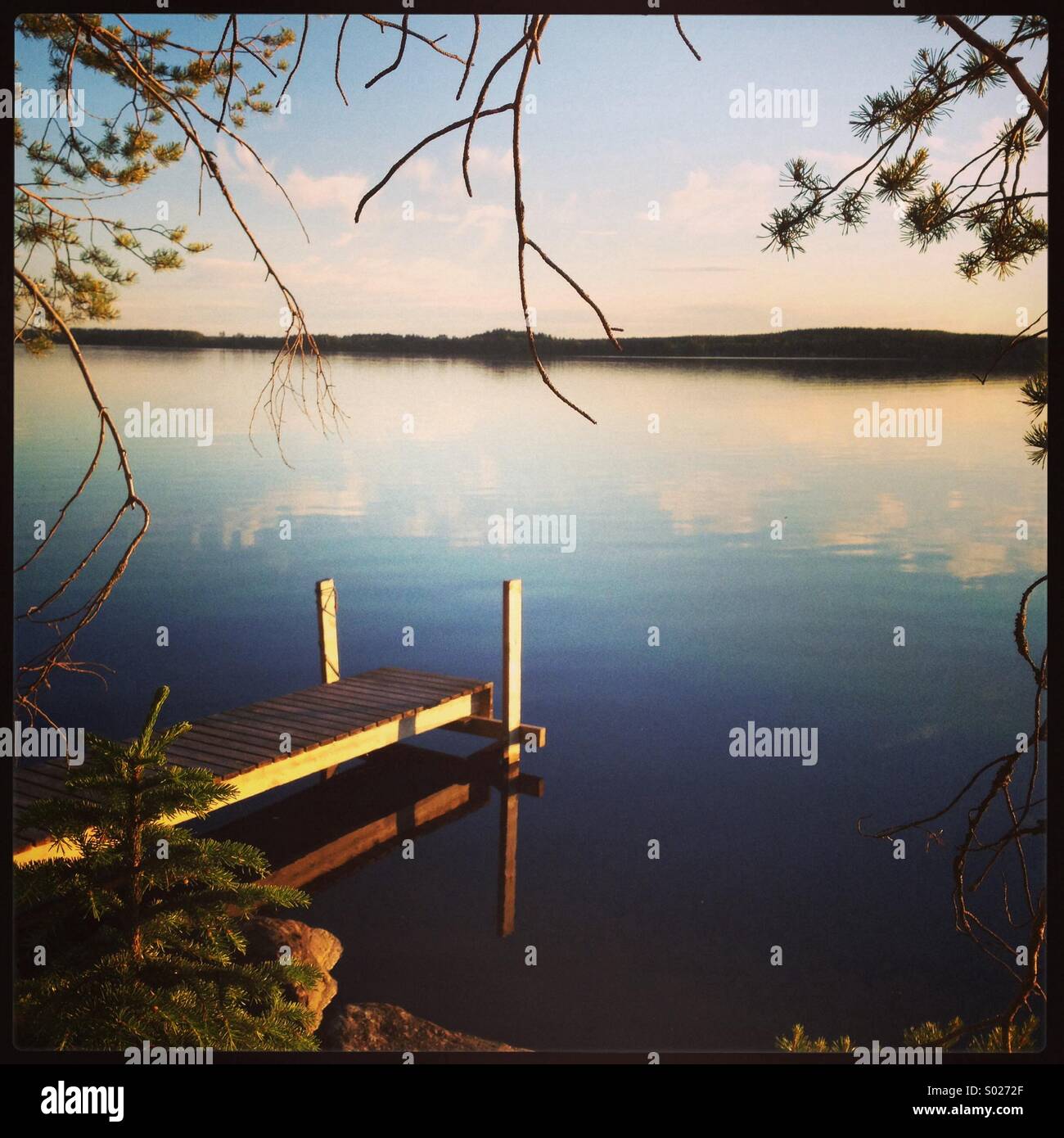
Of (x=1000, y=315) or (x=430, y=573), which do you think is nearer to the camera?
(x=1000, y=315)

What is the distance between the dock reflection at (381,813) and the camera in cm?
685

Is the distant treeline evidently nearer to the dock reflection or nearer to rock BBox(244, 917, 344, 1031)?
the dock reflection

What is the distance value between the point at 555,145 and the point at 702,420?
707cm

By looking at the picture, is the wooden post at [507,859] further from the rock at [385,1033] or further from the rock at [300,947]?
the rock at [385,1033]

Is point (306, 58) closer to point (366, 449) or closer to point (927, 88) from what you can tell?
point (927, 88)

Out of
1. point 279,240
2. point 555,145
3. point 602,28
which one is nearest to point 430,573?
point 279,240

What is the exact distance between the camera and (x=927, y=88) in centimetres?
293

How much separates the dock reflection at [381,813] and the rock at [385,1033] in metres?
1.85

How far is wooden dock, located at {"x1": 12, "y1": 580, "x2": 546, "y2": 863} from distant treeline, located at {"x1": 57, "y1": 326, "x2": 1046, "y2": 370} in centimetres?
1027

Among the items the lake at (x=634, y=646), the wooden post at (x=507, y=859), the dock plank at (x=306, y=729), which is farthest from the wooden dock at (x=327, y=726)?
the lake at (x=634, y=646)

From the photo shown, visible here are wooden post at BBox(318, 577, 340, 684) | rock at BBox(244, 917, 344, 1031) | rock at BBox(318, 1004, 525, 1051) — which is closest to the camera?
rock at BBox(318, 1004, 525, 1051)

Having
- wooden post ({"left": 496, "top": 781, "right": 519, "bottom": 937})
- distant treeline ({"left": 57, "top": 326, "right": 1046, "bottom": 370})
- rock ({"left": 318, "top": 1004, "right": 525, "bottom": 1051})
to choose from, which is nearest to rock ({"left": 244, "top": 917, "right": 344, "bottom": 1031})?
rock ({"left": 318, "top": 1004, "right": 525, "bottom": 1051})

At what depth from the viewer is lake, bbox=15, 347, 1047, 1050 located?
649cm
